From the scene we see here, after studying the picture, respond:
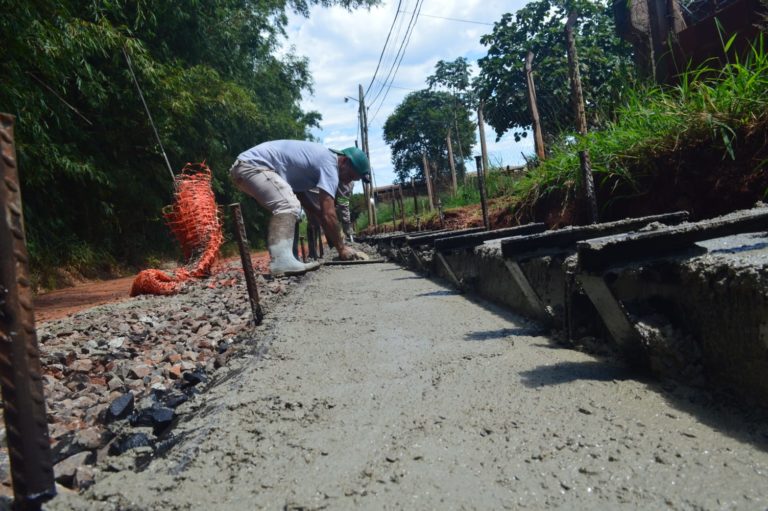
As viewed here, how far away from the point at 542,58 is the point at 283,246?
15.5 metres

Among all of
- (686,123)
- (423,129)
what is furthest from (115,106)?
(423,129)

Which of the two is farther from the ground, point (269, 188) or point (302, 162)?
point (302, 162)

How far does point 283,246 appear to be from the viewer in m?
4.89

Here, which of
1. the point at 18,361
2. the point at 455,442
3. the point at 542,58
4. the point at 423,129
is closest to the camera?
the point at 18,361

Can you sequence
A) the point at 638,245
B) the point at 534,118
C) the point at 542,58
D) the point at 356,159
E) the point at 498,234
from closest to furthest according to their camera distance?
1. the point at 638,245
2. the point at 498,234
3. the point at 356,159
4. the point at 534,118
5. the point at 542,58

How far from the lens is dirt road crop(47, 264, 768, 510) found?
3.09 feet

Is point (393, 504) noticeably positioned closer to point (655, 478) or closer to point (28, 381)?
point (655, 478)

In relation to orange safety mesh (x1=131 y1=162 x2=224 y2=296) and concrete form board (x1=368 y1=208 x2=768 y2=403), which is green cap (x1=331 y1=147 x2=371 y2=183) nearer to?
orange safety mesh (x1=131 y1=162 x2=224 y2=296)

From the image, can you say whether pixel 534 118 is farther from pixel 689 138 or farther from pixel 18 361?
pixel 18 361

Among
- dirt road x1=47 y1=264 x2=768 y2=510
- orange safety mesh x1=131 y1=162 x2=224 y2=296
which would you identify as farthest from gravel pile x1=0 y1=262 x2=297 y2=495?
orange safety mesh x1=131 y1=162 x2=224 y2=296

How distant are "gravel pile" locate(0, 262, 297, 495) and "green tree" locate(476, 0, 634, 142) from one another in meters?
13.0

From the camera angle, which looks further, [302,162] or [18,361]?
[302,162]

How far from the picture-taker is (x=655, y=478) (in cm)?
94

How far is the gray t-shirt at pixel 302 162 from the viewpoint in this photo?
5074 millimetres
